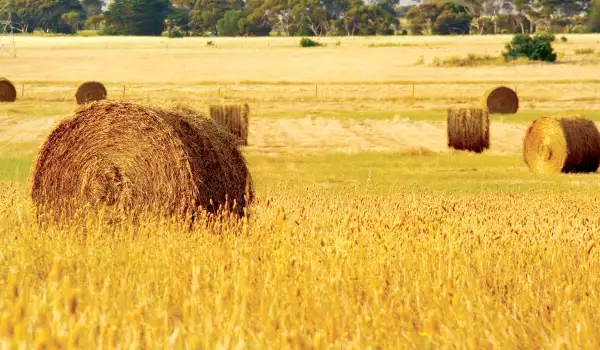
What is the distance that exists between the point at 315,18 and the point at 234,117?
129 meters

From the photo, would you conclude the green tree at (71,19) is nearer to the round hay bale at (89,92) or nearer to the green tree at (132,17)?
the green tree at (132,17)

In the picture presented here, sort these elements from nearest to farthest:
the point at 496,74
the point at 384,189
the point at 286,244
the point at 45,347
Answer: the point at 45,347 → the point at 286,244 → the point at 384,189 → the point at 496,74

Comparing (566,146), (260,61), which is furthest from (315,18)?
(566,146)

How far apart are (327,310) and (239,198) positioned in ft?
17.3

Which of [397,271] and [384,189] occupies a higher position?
[397,271]

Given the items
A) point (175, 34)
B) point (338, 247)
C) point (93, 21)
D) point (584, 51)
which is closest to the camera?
point (338, 247)

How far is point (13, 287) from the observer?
3.50 meters

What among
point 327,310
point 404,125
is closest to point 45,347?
point 327,310

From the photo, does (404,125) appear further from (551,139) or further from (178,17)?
(178,17)

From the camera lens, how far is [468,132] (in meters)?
25.9

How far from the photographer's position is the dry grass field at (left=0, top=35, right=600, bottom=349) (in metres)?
4.21

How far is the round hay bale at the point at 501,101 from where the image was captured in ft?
134

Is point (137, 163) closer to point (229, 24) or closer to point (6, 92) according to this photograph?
point (6, 92)

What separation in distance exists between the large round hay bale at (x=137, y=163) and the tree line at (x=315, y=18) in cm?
13825
